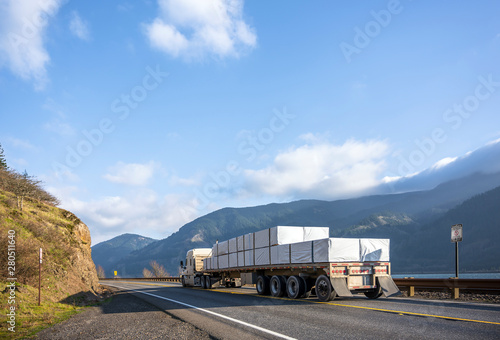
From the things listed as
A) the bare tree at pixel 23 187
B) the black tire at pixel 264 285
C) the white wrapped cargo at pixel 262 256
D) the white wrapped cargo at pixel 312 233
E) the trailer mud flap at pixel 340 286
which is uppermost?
the bare tree at pixel 23 187

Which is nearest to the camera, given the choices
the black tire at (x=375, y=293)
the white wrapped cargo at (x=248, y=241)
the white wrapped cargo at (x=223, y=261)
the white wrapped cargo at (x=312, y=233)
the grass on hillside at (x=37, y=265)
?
the grass on hillside at (x=37, y=265)

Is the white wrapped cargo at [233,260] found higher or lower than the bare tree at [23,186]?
lower

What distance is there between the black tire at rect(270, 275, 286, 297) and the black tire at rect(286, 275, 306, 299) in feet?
1.45

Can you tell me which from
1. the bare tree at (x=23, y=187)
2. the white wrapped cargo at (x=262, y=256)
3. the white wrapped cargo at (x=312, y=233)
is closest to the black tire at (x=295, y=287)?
the white wrapped cargo at (x=262, y=256)

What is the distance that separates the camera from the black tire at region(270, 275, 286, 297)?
1733 cm

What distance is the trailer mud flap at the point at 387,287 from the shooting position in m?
15.0

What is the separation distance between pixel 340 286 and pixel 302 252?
236cm

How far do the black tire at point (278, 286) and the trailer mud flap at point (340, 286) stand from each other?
359 cm

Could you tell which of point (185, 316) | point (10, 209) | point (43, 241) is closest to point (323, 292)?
point (185, 316)

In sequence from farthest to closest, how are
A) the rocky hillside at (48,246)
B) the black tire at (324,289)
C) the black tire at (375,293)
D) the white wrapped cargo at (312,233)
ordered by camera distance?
1. the white wrapped cargo at (312,233)
2. the rocky hillside at (48,246)
3. the black tire at (375,293)
4. the black tire at (324,289)

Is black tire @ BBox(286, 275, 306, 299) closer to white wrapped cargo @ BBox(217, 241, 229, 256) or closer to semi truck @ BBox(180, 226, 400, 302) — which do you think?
semi truck @ BBox(180, 226, 400, 302)

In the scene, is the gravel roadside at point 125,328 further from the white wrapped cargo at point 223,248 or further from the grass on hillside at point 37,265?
Answer: the white wrapped cargo at point 223,248

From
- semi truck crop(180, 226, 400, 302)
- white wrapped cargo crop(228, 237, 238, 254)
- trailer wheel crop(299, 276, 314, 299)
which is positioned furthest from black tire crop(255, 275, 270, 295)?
white wrapped cargo crop(228, 237, 238, 254)

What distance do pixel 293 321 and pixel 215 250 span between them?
18267 millimetres
